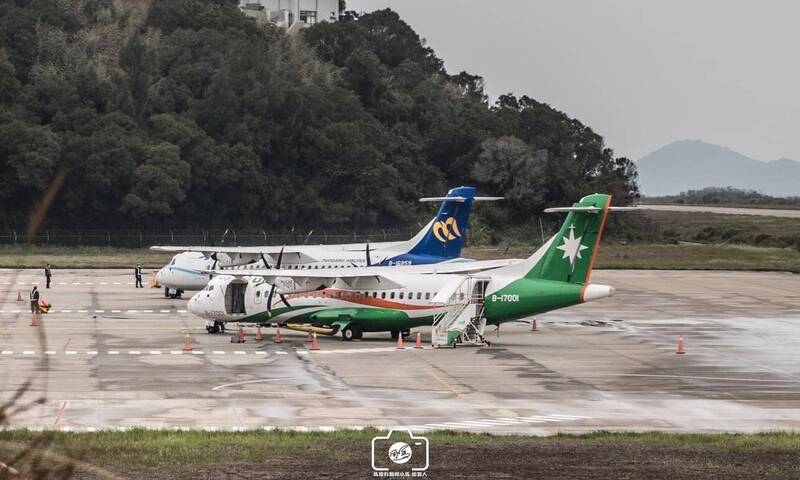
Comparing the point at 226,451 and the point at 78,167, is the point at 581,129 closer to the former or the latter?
the point at 78,167

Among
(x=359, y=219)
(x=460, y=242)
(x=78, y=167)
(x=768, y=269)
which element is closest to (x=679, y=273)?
(x=768, y=269)

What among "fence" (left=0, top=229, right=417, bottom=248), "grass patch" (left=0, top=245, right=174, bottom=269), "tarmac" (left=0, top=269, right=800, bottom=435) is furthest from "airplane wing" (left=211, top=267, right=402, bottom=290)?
"fence" (left=0, top=229, right=417, bottom=248)

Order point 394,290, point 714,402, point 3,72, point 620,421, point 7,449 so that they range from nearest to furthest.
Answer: point 7,449
point 620,421
point 714,402
point 394,290
point 3,72

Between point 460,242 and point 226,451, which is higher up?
point 460,242

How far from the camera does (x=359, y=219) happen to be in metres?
117

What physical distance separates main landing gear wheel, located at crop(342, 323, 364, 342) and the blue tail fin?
40.4ft

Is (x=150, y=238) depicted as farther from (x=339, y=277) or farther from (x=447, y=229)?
(x=339, y=277)

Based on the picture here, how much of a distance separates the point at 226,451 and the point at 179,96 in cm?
9565

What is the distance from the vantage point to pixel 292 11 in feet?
554

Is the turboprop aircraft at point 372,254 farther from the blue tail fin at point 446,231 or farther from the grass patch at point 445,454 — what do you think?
the grass patch at point 445,454

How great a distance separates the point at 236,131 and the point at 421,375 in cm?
7581

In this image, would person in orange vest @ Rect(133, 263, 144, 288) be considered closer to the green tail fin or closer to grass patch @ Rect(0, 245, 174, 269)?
grass patch @ Rect(0, 245, 174, 269)

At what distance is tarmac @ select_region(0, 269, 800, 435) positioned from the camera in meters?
30.2

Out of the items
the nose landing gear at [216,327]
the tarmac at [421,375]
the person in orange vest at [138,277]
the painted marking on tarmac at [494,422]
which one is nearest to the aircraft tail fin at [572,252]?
the tarmac at [421,375]
